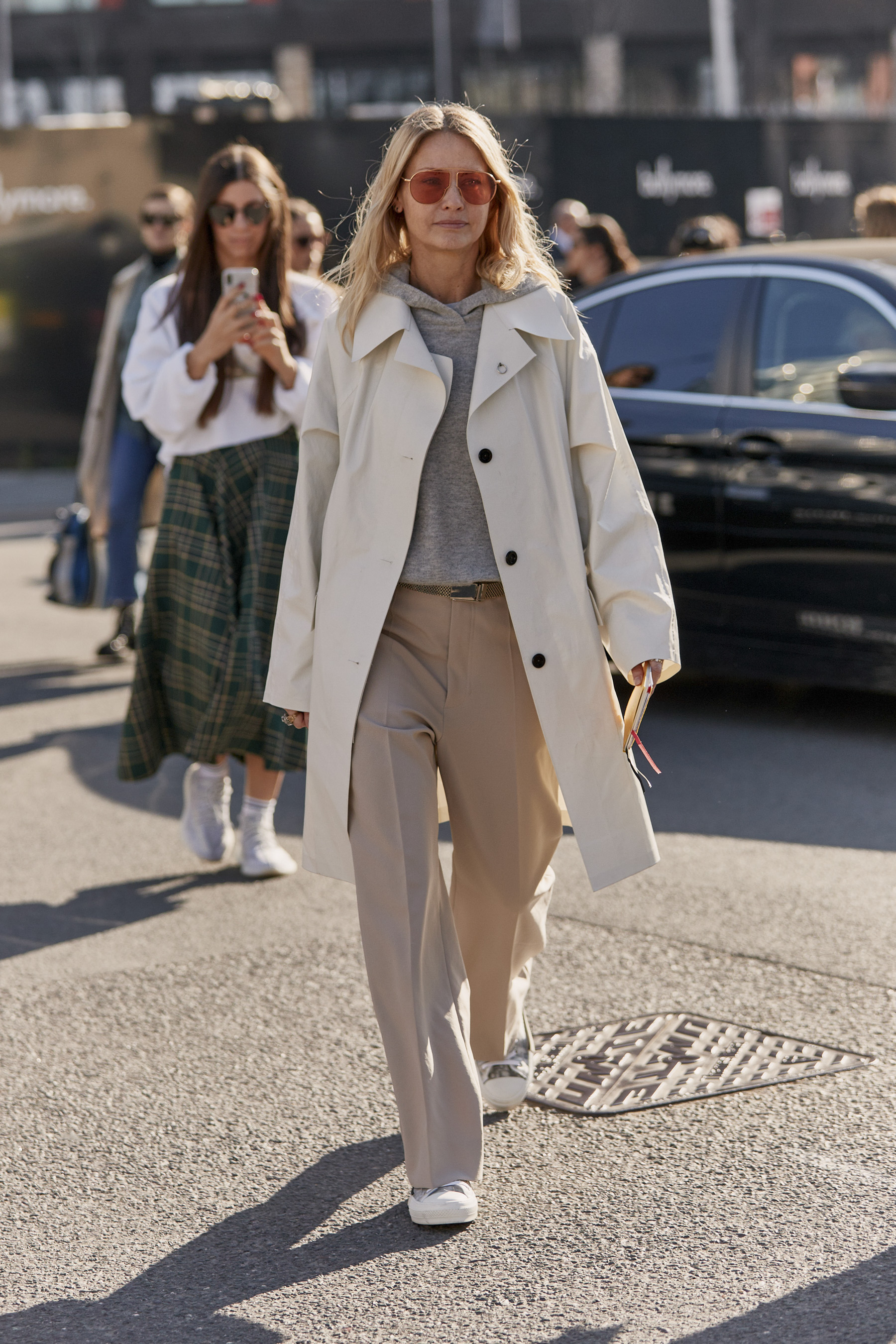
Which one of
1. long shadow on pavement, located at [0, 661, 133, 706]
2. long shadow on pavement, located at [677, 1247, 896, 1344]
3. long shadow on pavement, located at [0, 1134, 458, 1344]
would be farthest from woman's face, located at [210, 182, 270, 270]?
long shadow on pavement, located at [677, 1247, 896, 1344]

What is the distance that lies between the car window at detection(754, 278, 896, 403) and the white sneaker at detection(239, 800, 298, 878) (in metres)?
2.70

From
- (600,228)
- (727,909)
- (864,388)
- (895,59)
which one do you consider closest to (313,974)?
(727,909)

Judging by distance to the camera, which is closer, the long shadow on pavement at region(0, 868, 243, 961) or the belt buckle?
the belt buckle

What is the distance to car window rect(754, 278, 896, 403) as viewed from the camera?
6.59 meters

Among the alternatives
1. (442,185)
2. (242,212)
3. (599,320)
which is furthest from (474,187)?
(599,320)

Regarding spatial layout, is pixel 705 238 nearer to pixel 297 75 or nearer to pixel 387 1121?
pixel 387 1121

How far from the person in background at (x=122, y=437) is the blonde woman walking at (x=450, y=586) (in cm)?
484

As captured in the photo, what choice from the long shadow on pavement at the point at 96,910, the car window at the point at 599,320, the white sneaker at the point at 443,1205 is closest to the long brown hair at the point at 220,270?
the long shadow on pavement at the point at 96,910

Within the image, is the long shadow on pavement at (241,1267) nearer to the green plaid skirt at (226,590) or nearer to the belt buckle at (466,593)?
the belt buckle at (466,593)

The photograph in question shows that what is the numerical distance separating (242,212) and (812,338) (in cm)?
252

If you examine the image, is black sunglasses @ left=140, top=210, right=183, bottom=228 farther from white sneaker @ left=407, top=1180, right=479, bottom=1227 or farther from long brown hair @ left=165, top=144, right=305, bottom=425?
white sneaker @ left=407, top=1180, right=479, bottom=1227

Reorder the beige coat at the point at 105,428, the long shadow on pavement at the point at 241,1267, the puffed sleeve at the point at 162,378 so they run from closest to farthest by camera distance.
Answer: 1. the long shadow on pavement at the point at 241,1267
2. the puffed sleeve at the point at 162,378
3. the beige coat at the point at 105,428

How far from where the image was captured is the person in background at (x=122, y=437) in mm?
8133

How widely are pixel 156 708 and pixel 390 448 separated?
236 centimetres
